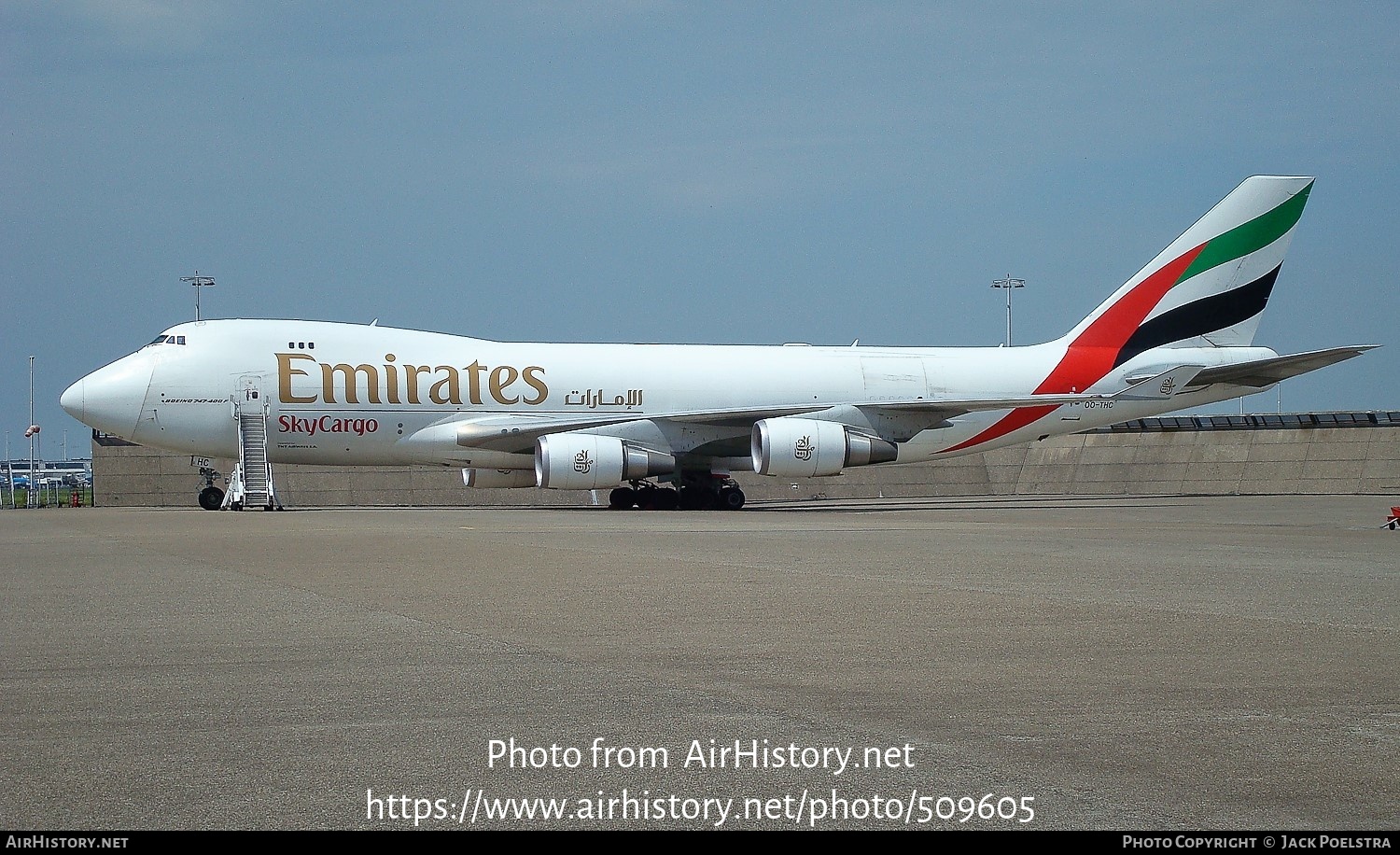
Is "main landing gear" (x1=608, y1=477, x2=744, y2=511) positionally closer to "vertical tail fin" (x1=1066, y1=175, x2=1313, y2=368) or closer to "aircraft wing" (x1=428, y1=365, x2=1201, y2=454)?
"aircraft wing" (x1=428, y1=365, x2=1201, y2=454)

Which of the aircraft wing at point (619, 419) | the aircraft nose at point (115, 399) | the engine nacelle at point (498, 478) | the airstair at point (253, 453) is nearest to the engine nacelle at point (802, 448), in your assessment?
the aircraft wing at point (619, 419)

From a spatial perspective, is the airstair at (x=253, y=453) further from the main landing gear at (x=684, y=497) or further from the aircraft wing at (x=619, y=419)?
the main landing gear at (x=684, y=497)

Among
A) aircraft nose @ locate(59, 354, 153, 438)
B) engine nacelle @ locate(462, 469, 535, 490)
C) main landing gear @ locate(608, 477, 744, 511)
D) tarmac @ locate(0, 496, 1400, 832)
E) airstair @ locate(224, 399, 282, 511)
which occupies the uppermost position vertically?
aircraft nose @ locate(59, 354, 153, 438)

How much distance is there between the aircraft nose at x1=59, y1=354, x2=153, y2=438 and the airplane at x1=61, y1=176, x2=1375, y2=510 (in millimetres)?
36

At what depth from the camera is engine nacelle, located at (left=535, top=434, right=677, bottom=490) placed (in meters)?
27.4

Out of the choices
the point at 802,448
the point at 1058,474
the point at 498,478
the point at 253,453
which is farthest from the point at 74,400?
the point at 1058,474

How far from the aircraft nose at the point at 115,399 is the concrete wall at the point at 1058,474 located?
31.9ft

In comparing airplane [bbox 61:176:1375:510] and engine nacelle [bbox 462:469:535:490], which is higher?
airplane [bbox 61:176:1375:510]

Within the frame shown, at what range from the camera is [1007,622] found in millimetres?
8836

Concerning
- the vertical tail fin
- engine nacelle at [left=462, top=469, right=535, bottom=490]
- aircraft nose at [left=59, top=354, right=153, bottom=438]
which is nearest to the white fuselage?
aircraft nose at [left=59, top=354, right=153, bottom=438]

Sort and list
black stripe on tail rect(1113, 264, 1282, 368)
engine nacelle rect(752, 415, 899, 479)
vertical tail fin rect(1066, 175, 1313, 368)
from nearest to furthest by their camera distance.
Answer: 1. engine nacelle rect(752, 415, 899, 479)
2. vertical tail fin rect(1066, 175, 1313, 368)
3. black stripe on tail rect(1113, 264, 1282, 368)

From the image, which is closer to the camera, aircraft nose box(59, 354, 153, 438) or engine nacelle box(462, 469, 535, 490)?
aircraft nose box(59, 354, 153, 438)

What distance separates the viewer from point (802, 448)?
28516 millimetres

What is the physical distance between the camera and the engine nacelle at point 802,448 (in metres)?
28.4
